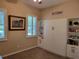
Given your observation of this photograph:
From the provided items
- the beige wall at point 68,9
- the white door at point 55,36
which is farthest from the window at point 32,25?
the beige wall at point 68,9

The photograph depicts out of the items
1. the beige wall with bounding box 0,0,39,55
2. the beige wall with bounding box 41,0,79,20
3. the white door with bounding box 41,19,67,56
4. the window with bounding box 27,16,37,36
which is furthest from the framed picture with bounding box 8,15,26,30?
the beige wall with bounding box 41,0,79,20

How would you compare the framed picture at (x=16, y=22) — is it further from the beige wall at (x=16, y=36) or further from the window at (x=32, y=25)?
the window at (x=32, y=25)

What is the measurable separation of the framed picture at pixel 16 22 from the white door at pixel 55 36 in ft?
4.52

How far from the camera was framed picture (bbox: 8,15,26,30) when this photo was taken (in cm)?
441

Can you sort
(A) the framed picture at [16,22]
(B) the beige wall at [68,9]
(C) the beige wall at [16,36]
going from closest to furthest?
(B) the beige wall at [68,9] < (C) the beige wall at [16,36] < (A) the framed picture at [16,22]

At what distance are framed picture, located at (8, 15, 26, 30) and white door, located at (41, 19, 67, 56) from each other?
4.52ft

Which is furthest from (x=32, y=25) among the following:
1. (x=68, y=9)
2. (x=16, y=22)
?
(x=68, y=9)

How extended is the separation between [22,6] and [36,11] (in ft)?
3.90

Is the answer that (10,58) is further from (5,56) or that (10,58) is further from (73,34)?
(73,34)

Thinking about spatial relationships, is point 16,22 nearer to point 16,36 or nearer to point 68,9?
point 16,36

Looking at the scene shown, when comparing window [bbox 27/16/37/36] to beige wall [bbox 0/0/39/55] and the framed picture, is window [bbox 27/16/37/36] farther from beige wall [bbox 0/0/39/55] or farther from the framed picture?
the framed picture

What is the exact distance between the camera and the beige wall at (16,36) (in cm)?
415

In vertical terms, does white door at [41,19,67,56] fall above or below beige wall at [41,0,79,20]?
below

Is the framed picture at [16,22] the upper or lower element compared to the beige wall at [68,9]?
lower
